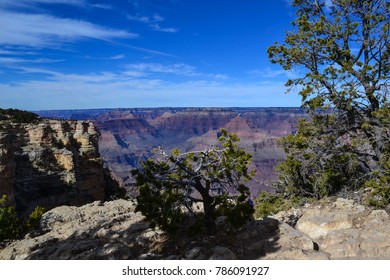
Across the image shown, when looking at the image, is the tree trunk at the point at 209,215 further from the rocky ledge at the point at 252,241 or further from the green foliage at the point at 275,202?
the green foliage at the point at 275,202

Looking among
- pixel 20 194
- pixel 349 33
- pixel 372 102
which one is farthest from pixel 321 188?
pixel 20 194

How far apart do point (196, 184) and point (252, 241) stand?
2.45 m

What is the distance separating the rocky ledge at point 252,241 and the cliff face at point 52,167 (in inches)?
1010

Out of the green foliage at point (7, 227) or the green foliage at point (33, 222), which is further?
the green foliage at point (33, 222)

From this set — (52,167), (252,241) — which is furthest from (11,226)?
(52,167)

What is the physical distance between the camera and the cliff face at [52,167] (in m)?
39.8

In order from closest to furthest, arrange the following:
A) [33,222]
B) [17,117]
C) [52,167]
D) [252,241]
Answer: [252,241], [33,222], [52,167], [17,117]

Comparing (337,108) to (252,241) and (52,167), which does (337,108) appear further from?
(52,167)

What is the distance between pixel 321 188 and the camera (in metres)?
16.1

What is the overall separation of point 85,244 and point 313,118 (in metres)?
11.1

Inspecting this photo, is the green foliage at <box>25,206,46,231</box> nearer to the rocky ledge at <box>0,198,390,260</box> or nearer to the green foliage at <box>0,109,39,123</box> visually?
the rocky ledge at <box>0,198,390,260</box>

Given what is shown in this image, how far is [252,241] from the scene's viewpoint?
34.3 feet

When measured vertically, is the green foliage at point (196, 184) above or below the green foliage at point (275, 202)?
above

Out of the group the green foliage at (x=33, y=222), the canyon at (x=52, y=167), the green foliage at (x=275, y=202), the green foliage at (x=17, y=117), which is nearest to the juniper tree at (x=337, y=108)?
the green foliage at (x=275, y=202)
